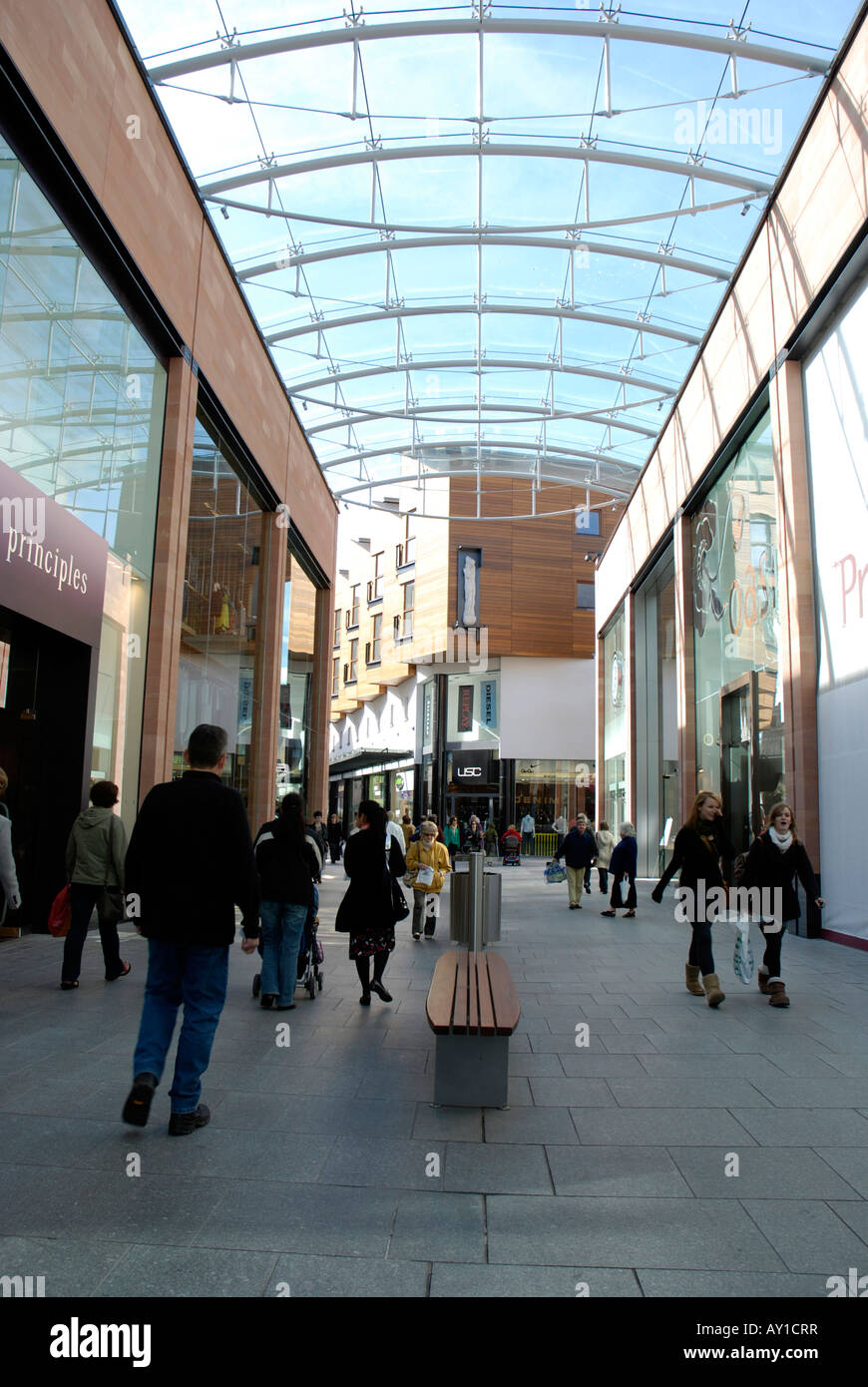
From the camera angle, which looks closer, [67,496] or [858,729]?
[67,496]

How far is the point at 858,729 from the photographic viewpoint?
1047 cm

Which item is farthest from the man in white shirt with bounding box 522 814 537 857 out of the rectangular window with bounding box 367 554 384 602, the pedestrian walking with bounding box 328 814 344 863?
the rectangular window with bounding box 367 554 384 602

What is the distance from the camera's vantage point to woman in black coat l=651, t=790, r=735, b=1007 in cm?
738

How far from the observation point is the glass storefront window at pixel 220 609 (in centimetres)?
1373

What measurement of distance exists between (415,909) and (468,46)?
12.5 m

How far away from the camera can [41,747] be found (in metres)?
10.1

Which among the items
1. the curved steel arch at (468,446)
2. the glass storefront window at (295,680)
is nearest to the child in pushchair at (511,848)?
the glass storefront window at (295,680)

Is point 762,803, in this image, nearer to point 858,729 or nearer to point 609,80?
point 858,729

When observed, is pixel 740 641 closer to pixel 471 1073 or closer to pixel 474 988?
pixel 474 988

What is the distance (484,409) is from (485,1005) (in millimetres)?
21089

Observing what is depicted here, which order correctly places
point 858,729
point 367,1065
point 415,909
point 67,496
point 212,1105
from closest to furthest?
point 212,1105 < point 367,1065 < point 67,496 < point 858,729 < point 415,909

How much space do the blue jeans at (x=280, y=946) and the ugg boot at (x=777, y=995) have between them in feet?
11.6

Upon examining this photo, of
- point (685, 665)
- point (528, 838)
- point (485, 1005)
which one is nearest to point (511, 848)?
point (528, 838)
